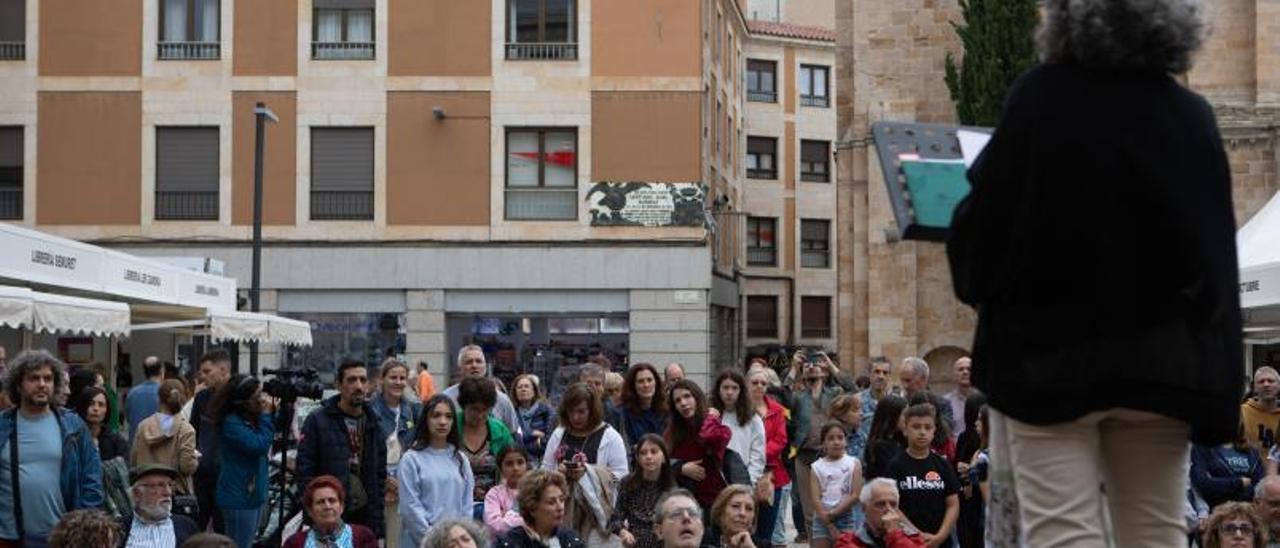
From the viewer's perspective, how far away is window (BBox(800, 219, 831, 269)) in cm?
6038

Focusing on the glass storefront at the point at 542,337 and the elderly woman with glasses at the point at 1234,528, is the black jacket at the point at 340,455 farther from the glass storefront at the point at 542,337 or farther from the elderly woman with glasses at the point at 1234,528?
the glass storefront at the point at 542,337

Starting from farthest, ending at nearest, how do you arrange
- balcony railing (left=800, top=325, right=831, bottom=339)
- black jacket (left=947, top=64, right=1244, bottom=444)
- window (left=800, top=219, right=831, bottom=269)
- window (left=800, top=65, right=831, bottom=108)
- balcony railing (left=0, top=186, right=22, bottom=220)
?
1. balcony railing (left=800, top=325, right=831, bottom=339)
2. window (left=800, top=219, right=831, bottom=269)
3. window (left=800, top=65, right=831, bottom=108)
4. balcony railing (left=0, top=186, right=22, bottom=220)
5. black jacket (left=947, top=64, right=1244, bottom=444)

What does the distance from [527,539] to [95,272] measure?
41.7ft

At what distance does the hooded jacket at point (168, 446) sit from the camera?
13.5 m

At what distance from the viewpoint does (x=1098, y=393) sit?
11.3 ft

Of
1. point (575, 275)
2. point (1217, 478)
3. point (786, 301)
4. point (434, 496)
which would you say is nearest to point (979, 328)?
point (434, 496)

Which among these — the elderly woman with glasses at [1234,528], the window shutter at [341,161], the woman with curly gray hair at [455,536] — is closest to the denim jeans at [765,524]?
the elderly woman with glasses at [1234,528]

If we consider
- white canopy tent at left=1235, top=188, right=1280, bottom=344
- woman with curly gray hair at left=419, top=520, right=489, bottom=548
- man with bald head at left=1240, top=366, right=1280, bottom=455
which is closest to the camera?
woman with curly gray hair at left=419, top=520, right=489, bottom=548

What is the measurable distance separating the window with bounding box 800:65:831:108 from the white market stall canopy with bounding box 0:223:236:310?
35.8 meters

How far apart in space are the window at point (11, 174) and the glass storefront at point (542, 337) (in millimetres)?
9402

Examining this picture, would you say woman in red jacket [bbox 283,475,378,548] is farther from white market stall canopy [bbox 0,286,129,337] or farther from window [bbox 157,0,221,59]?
window [bbox 157,0,221,59]

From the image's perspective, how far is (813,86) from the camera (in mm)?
60469

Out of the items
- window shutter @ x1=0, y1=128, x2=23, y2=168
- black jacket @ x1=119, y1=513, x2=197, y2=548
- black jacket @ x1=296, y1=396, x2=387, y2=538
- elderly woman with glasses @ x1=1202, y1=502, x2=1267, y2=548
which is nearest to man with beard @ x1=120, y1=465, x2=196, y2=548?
black jacket @ x1=119, y1=513, x2=197, y2=548

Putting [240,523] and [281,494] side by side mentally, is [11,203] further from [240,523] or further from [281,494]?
[281,494]
